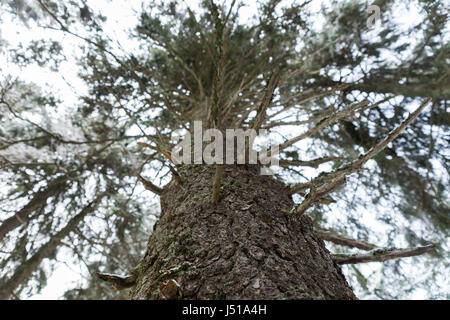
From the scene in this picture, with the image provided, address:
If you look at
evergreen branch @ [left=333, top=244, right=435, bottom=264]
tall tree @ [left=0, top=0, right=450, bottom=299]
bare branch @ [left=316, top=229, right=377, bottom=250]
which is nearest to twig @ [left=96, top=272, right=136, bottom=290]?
tall tree @ [left=0, top=0, right=450, bottom=299]

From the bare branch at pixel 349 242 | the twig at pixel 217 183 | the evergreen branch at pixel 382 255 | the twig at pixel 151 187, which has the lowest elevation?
the evergreen branch at pixel 382 255

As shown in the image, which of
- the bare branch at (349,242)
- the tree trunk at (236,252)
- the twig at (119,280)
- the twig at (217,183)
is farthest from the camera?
the bare branch at (349,242)

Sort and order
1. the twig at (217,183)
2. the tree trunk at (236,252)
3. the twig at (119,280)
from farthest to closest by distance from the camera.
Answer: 1. the twig at (217,183)
2. the twig at (119,280)
3. the tree trunk at (236,252)

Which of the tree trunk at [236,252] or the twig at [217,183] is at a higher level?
the twig at [217,183]

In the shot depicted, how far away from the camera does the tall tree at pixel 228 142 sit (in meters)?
1.30

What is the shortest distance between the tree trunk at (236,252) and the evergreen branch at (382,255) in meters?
0.16

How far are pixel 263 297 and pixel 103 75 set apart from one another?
442 cm

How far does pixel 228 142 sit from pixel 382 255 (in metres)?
1.37

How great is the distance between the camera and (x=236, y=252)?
1.06 metres

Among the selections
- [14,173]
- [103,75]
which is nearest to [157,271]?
[103,75]

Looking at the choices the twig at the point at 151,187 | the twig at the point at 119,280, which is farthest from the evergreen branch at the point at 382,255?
the twig at the point at 151,187

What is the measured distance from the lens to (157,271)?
109 cm

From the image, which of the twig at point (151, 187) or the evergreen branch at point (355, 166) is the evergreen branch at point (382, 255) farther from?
the twig at point (151, 187)
